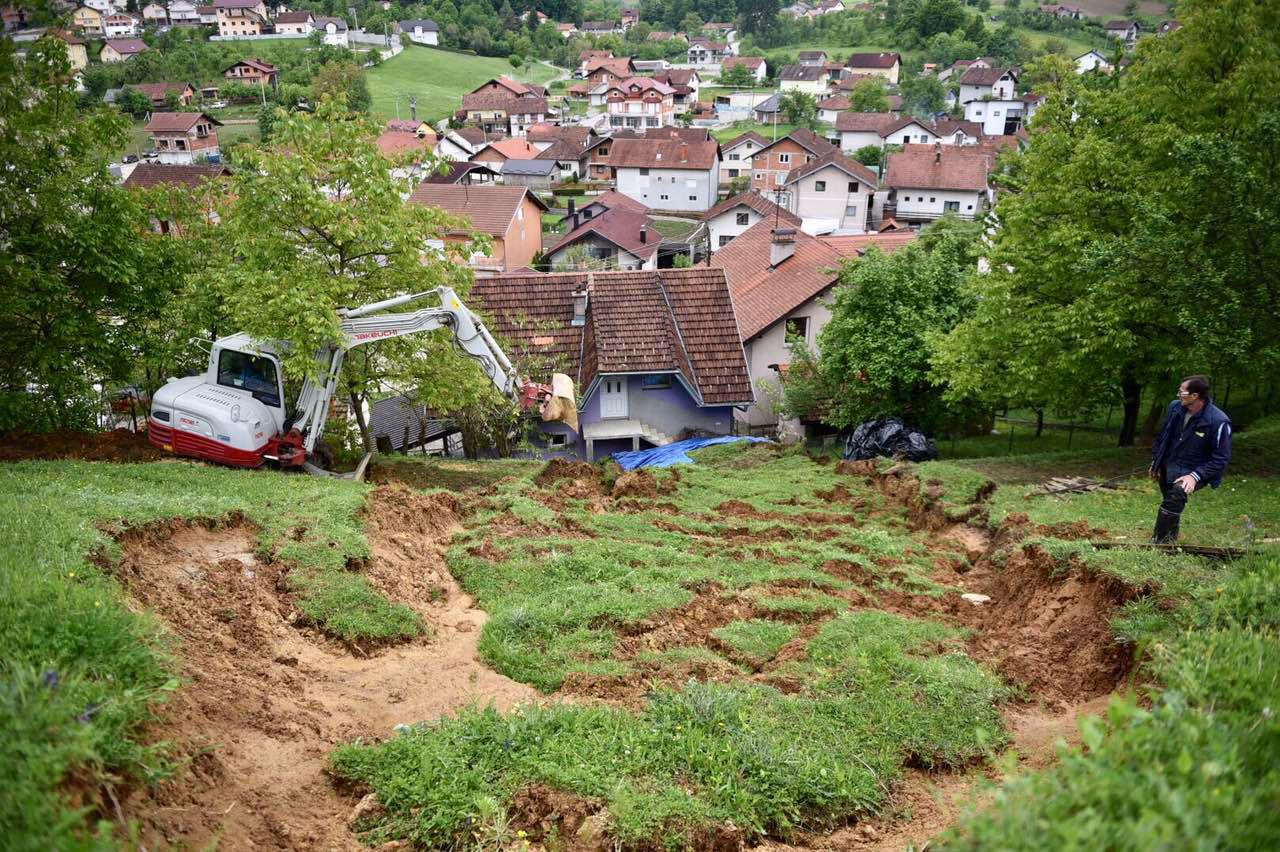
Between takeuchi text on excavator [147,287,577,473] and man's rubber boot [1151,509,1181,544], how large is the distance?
12.0 m

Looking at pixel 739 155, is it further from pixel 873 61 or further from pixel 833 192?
pixel 873 61

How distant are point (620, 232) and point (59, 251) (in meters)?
43.5

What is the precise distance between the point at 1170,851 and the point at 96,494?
1198cm

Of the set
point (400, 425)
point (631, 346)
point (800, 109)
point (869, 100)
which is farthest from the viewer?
point (800, 109)

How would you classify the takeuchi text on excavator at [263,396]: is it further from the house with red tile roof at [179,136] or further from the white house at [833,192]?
the house with red tile roof at [179,136]

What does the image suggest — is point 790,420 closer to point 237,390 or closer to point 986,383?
point 986,383

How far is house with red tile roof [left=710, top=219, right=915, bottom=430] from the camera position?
3122 cm

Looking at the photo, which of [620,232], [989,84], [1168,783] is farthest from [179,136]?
[1168,783]

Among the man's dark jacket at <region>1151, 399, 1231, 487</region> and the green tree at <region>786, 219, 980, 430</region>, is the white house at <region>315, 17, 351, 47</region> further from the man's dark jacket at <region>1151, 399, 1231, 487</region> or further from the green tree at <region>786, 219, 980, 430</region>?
the man's dark jacket at <region>1151, 399, 1231, 487</region>

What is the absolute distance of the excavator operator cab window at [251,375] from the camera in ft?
51.8

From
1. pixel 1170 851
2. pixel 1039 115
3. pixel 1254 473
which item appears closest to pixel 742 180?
pixel 1039 115

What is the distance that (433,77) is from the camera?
132 meters

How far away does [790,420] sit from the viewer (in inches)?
1144

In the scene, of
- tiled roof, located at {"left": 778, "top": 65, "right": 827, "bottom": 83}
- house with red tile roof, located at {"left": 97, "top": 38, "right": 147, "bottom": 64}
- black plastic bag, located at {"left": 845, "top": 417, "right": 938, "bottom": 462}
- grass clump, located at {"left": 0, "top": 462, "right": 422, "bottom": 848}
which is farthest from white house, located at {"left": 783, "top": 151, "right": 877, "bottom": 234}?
house with red tile roof, located at {"left": 97, "top": 38, "right": 147, "bottom": 64}
